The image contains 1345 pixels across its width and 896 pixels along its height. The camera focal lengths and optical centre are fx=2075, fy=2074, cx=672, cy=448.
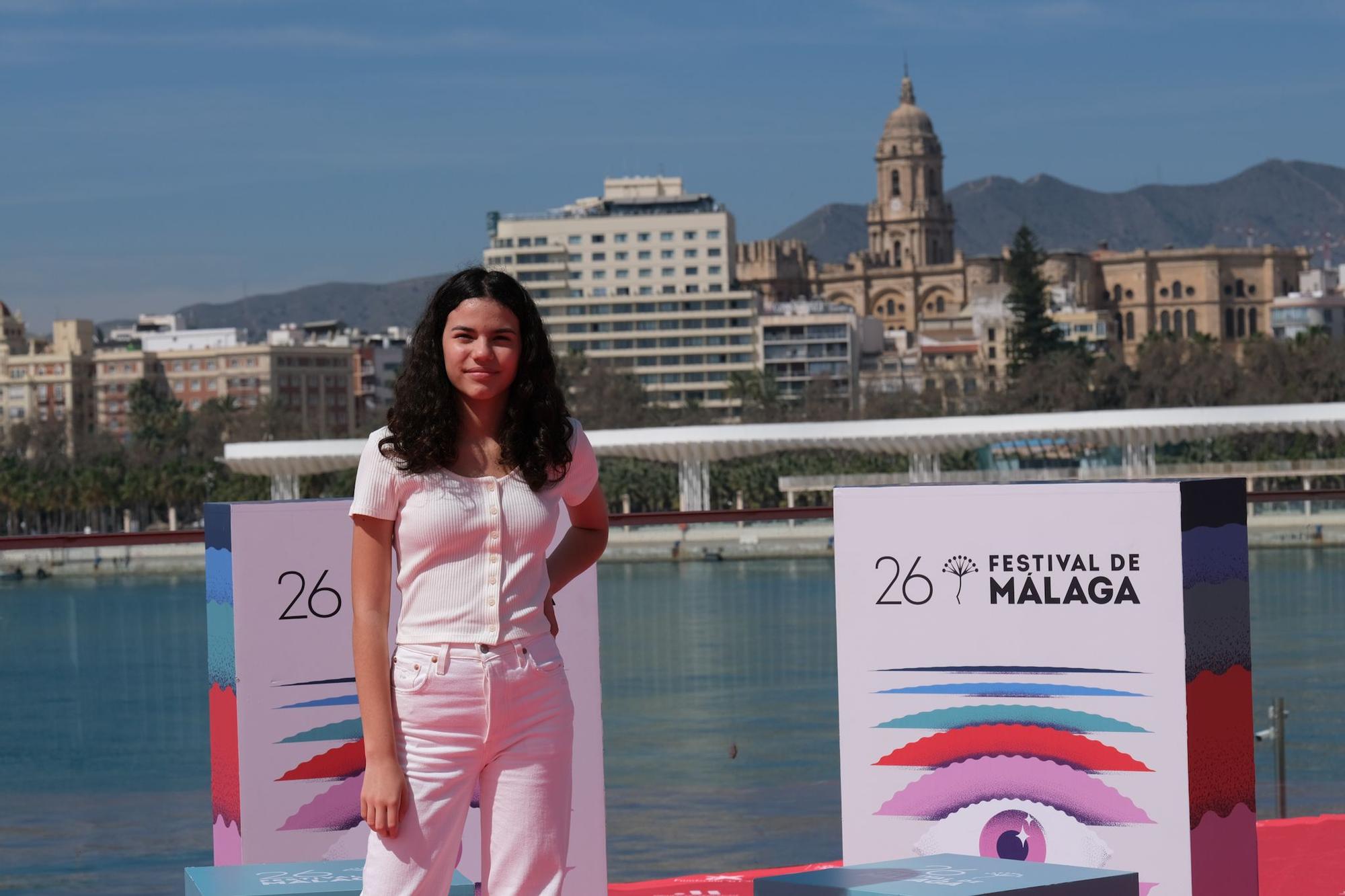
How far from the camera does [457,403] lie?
3.04 m

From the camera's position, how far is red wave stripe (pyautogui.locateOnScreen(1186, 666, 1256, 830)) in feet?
13.3

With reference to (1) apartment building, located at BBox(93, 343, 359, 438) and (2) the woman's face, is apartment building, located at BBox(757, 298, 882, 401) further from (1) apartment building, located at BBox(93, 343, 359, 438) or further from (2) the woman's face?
(2) the woman's face

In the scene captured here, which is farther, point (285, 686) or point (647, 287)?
point (647, 287)

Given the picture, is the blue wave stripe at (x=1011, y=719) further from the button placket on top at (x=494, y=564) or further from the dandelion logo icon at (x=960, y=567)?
the button placket on top at (x=494, y=564)

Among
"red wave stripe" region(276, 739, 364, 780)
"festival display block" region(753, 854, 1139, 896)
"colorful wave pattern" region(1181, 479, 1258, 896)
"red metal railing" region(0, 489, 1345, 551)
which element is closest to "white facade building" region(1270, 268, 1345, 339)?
"red metal railing" region(0, 489, 1345, 551)

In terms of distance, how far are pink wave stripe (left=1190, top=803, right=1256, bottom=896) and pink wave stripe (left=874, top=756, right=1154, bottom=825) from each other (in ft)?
0.36

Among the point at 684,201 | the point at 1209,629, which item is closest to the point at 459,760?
the point at 1209,629

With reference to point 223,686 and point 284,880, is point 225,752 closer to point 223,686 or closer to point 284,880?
point 223,686

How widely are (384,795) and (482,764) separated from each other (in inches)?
6.1

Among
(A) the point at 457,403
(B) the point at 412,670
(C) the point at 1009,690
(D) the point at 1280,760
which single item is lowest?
(D) the point at 1280,760

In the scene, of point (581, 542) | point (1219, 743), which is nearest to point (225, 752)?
point (581, 542)

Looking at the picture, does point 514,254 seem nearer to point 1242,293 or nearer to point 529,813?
point 1242,293

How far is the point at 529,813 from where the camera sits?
2.94 metres

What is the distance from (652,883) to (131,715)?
151 cm
